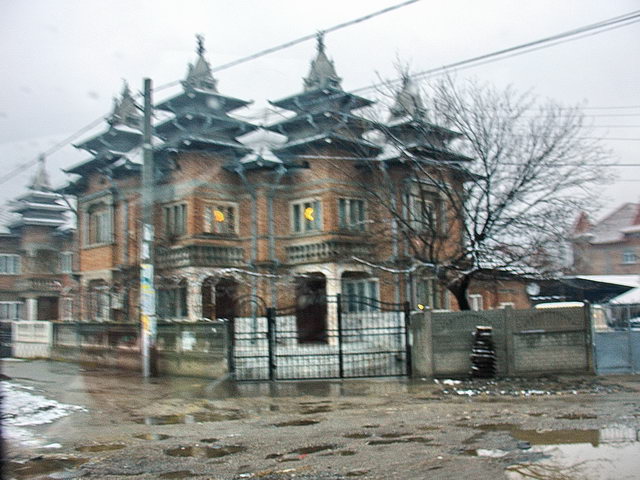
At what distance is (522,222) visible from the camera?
57.4 ft

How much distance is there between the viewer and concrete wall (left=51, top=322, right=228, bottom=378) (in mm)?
15703

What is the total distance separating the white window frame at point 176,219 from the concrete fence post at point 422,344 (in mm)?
13239

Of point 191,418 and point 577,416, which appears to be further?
point 191,418

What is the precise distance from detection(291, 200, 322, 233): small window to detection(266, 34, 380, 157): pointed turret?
206 cm

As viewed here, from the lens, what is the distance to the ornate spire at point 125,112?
68.9 feet

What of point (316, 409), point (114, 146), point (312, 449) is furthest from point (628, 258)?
point (312, 449)

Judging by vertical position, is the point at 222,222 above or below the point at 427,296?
above

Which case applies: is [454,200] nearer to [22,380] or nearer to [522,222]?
[522,222]

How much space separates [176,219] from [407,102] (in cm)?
1139

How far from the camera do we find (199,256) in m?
25.4

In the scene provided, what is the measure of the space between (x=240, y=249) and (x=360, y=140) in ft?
26.6

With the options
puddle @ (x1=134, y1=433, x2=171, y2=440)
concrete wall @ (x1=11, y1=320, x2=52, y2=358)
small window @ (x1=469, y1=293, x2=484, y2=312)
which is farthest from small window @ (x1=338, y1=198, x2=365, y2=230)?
puddle @ (x1=134, y1=433, x2=171, y2=440)

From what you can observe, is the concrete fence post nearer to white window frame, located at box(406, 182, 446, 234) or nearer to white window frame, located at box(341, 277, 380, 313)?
white window frame, located at box(406, 182, 446, 234)

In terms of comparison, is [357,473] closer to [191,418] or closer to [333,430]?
[333,430]
